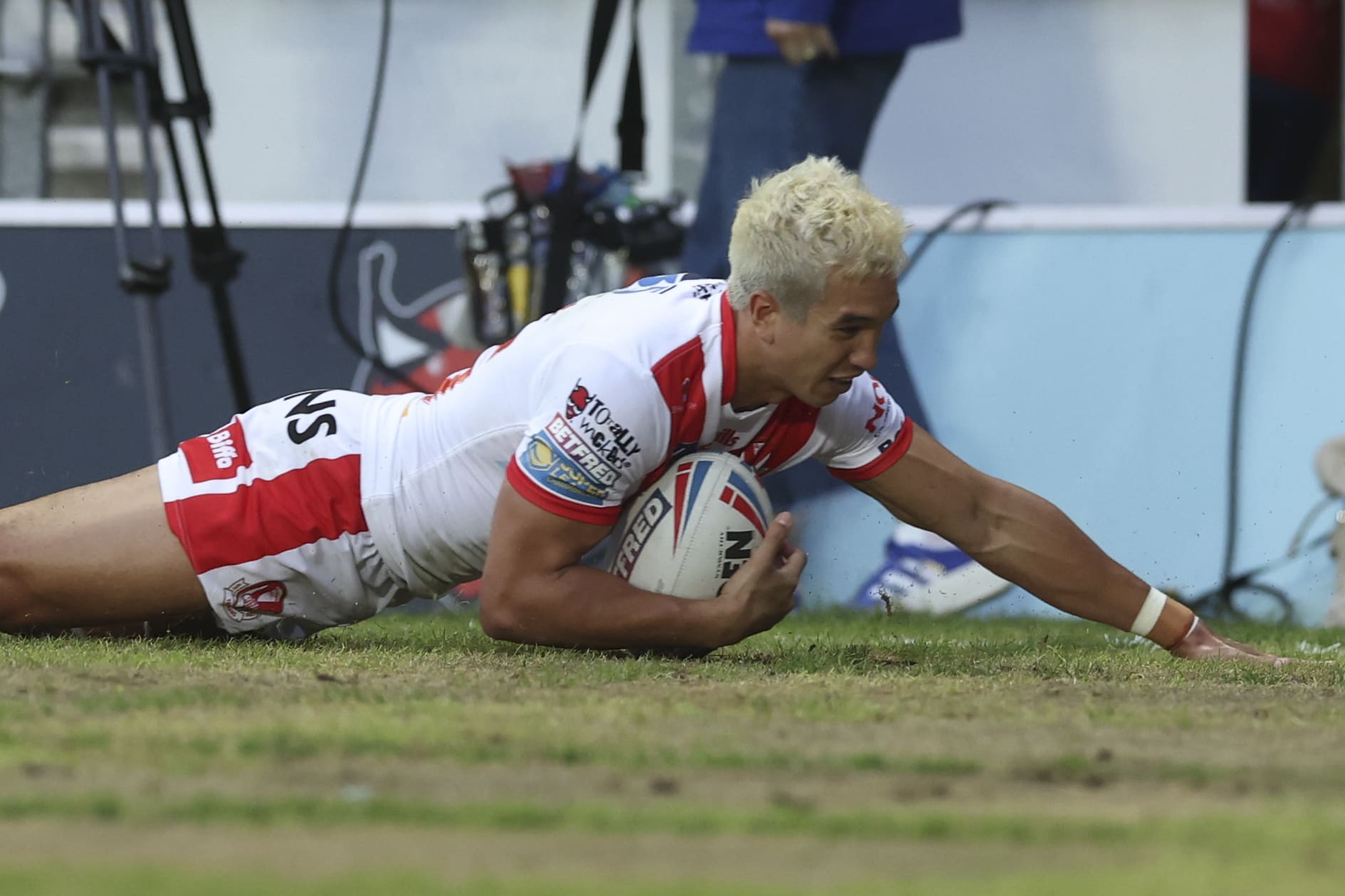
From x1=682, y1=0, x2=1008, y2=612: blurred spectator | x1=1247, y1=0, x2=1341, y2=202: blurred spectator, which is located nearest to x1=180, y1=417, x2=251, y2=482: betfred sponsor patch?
x1=682, y1=0, x2=1008, y2=612: blurred spectator

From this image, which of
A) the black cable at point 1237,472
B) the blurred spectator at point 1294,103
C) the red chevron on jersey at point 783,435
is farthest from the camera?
the blurred spectator at point 1294,103

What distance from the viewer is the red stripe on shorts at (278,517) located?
A: 4.41 meters

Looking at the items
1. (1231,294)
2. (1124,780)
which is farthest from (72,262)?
(1124,780)

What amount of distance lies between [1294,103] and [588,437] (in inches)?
230

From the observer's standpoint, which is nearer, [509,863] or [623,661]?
[509,863]

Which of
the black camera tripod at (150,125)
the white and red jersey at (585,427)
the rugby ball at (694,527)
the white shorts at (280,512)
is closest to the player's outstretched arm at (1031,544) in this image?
the white and red jersey at (585,427)

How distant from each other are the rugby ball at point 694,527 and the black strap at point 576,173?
260 centimetres

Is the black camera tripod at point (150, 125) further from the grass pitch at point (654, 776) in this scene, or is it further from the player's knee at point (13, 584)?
the grass pitch at point (654, 776)

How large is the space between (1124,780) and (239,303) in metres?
4.72

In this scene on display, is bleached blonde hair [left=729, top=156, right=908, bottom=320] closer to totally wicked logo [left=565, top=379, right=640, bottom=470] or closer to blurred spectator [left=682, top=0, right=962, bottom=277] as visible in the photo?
totally wicked logo [left=565, top=379, right=640, bottom=470]

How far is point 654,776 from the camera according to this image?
271 centimetres

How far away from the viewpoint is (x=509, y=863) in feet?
7.05

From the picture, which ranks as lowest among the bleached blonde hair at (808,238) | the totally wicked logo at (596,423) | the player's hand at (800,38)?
the totally wicked logo at (596,423)

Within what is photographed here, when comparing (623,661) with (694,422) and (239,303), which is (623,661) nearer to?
(694,422)
